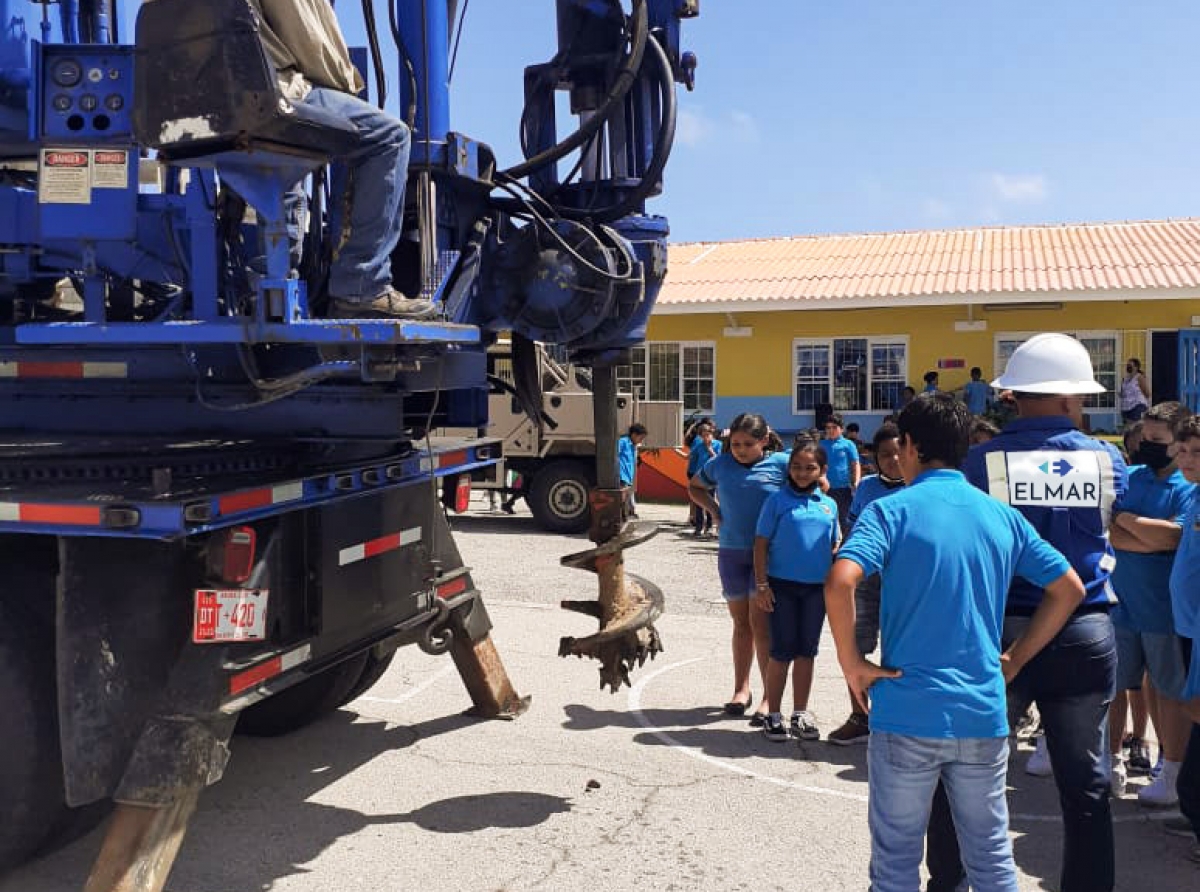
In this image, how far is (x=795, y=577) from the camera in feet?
20.1

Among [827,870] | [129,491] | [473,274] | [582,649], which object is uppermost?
[473,274]

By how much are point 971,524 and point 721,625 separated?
5968 millimetres

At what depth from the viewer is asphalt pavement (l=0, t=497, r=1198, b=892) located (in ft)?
14.7

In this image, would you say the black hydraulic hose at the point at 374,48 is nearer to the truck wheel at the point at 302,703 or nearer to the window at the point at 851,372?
the truck wheel at the point at 302,703

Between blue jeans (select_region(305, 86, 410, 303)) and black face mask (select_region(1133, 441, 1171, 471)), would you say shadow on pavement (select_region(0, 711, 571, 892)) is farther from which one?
black face mask (select_region(1133, 441, 1171, 471))

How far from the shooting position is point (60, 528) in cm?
393

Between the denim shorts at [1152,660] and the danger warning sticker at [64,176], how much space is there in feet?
15.1

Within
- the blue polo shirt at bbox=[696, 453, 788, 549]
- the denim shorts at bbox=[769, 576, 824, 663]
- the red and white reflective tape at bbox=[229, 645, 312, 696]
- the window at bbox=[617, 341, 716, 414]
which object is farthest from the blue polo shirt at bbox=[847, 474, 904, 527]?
the window at bbox=[617, 341, 716, 414]

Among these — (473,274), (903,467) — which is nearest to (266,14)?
(473,274)

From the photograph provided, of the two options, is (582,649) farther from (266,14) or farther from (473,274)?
(266,14)

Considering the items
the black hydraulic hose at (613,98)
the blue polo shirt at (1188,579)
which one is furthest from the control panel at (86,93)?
the blue polo shirt at (1188,579)

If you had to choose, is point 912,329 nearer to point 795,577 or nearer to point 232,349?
point 795,577

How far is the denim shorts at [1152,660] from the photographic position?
5074 mm

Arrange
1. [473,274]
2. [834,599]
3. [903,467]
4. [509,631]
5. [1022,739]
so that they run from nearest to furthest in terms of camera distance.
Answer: [834,599], [903,467], [473,274], [1022,739], [509,631]
